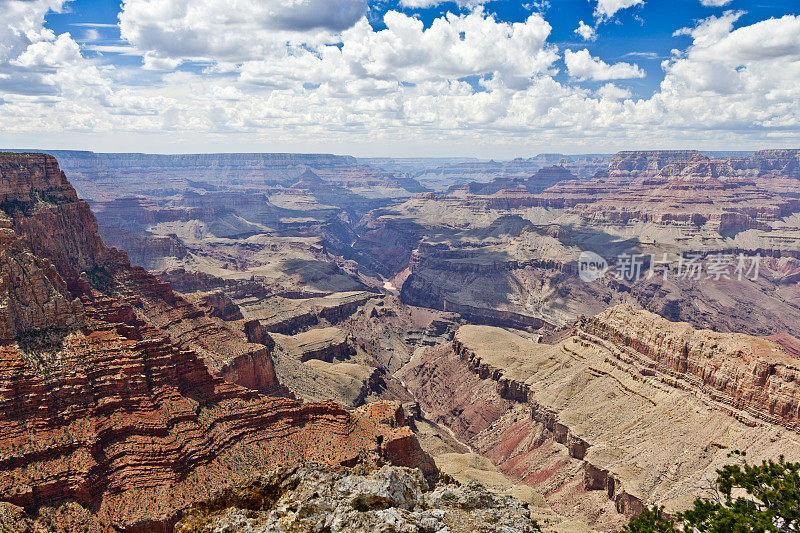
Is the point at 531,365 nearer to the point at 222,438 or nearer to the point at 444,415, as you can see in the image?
the point at 444,415

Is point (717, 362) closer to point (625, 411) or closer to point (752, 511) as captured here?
point (625, 411)

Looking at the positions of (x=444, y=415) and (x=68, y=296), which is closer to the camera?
(x=68, y=296)

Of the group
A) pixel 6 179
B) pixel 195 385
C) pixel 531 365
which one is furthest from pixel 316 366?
pixel 6 179

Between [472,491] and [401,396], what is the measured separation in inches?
4373

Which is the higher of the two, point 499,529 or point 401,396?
point 499,529

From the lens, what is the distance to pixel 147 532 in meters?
44.3

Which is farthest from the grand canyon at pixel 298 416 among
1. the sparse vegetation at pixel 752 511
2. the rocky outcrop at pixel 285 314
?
the rocky outcrop at pixel 285 314

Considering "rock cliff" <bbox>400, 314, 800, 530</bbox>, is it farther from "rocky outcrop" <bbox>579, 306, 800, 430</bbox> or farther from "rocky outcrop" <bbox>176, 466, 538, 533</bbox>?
"rocky outcrop" <bbox>176, 466, 538, 533</bbox>

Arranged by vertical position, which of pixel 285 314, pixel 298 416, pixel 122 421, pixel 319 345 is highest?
pixel 122 421

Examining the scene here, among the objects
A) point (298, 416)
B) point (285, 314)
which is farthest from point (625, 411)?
point (285, 314)

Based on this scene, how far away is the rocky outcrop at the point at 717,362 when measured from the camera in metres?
75.5

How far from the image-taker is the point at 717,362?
284ft

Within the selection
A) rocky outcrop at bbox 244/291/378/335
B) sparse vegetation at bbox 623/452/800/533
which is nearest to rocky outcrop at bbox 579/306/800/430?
sparse vegetation at bbox 623/452/800/533

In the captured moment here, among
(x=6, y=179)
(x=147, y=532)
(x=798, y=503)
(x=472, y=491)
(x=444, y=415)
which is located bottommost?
(x=444, y=415)
